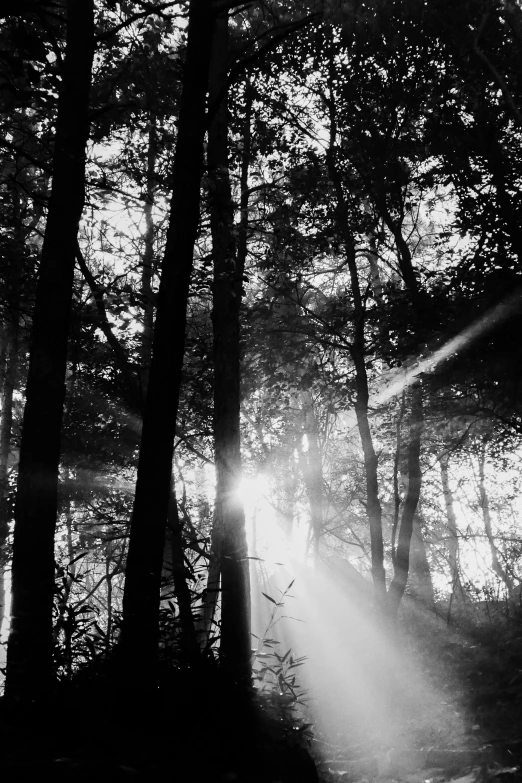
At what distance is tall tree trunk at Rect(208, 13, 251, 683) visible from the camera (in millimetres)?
7752

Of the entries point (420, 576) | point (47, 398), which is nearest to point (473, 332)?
point (47, 398)

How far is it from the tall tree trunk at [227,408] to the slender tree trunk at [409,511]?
583 cm

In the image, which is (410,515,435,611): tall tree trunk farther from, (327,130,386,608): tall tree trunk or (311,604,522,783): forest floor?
(327,130,386,608): tall tree trunk

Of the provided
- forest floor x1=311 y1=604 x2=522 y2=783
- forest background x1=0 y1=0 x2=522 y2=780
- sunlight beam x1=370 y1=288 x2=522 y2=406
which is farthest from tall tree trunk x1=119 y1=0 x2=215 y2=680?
sunlight beam x1=370 y1=288 x2=522 y2=406

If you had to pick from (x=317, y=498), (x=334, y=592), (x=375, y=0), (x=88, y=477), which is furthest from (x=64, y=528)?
(x=375, y=0)

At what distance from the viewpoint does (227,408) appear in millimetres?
8812

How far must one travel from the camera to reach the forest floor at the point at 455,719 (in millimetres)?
7266

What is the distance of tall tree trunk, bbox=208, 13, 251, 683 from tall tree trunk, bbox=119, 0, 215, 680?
122 centimetres

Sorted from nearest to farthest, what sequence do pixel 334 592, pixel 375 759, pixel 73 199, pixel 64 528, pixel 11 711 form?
pixel 11 711, pixel 73 199, pixel 375 759, pixel 64 528, pixel 334 592

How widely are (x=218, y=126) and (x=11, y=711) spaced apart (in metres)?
8.54

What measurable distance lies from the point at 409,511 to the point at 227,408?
722 centimetres

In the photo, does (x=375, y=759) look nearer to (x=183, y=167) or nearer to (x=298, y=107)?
(x=183, y=167)

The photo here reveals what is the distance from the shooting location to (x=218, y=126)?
9719mm

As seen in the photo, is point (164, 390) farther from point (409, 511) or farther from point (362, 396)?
point (409, 511)
